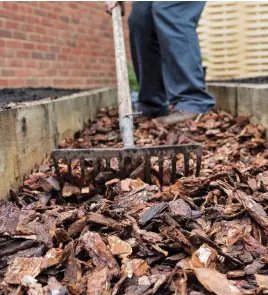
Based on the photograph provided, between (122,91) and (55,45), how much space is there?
2935 mm

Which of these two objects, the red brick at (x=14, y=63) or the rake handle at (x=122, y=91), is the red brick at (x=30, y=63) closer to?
the red brick at (x=14, y=63)

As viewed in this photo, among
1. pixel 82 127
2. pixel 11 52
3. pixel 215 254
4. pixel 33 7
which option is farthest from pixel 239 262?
pixel 33 7

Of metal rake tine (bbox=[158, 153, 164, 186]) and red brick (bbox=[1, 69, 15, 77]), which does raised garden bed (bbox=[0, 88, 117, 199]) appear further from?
red brick (bbox=[1, 69, 15, 77])

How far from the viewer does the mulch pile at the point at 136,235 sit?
1175 millimetres

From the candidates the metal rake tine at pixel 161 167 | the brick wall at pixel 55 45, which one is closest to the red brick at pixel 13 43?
the brick wall at pixel 55 45

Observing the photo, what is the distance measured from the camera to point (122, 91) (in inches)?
98.9

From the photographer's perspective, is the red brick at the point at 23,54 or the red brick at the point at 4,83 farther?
the red brick at the point at 23,54

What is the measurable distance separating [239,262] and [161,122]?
6.31 feet

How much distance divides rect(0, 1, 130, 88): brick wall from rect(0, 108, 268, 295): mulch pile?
2635 mm

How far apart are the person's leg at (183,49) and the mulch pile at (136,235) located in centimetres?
128

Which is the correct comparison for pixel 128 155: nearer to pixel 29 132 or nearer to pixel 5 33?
pixel 29 132

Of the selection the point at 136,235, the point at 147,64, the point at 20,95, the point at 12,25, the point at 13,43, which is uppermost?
the point at 12,25

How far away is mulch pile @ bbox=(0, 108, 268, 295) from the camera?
3.85 feet

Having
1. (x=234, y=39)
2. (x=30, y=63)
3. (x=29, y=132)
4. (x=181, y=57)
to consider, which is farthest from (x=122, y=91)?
(x=234, y=39)
